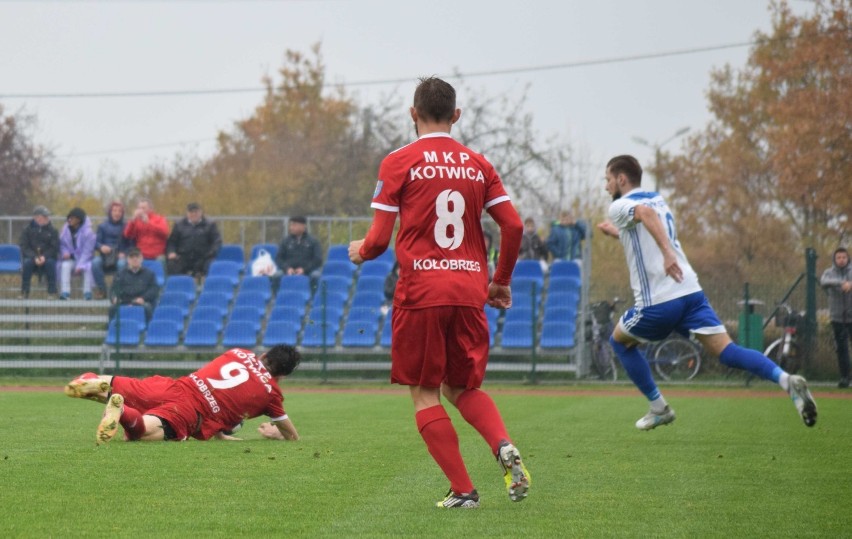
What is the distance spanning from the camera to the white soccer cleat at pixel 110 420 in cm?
883

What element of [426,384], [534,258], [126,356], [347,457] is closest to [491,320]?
[534,258]

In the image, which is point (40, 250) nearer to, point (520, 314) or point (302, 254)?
point (302, 254)

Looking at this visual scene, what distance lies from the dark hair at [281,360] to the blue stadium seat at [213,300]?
12.8m

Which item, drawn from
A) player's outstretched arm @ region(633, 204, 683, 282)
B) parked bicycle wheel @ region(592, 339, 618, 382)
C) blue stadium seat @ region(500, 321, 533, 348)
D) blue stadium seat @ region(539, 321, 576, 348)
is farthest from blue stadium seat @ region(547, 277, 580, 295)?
player's outstretched arm @ region(633, 204, 683, 282)

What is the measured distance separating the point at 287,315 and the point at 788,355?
8.33m

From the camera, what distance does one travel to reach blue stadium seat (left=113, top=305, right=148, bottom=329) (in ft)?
70.4

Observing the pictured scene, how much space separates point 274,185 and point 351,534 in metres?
38.1

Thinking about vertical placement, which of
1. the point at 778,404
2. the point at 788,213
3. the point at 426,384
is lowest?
the point at 778,404

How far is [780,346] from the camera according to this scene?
Answer: 2009cm

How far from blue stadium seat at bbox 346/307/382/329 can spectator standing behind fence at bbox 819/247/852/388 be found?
7.30 metres

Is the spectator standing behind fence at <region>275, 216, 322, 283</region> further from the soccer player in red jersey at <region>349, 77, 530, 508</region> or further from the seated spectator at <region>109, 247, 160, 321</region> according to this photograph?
the soccer player in red jersey at <region>349, 77, 530, 508</region>

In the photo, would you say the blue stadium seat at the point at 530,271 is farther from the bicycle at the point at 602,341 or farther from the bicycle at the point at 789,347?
the bicycle at the point at 789,347

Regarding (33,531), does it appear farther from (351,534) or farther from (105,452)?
(105,452)

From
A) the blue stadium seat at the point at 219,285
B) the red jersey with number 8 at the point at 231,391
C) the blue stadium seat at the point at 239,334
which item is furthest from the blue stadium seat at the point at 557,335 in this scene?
the red jersey with number 8 at the point at 231,391
